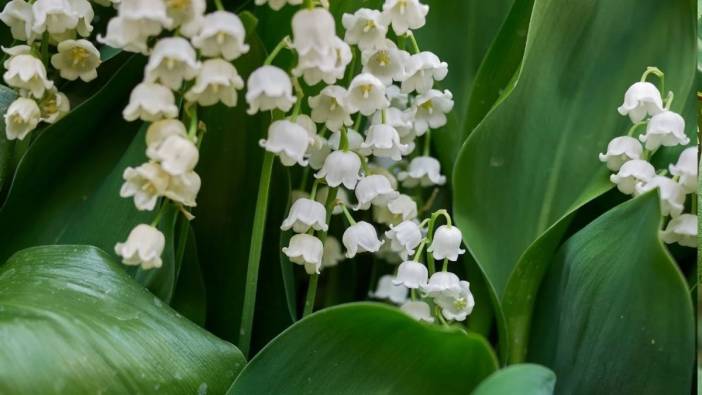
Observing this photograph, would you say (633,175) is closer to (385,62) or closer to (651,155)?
(651,155)

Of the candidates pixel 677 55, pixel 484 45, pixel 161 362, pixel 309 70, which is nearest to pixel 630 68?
pixel 677 55

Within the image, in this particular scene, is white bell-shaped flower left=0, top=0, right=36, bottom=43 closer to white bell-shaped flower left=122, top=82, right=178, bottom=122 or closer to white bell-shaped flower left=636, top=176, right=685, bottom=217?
white bell-shaped flower left=122, top=82, right=178, bottom=122

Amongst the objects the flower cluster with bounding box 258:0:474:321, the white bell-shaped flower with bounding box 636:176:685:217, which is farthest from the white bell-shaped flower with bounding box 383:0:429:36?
the white bell-shaped flower with bounding box 636:176:685:217

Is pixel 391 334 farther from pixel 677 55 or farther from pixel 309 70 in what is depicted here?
pixel 677 55

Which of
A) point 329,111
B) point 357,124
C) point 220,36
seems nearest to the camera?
point 220,36

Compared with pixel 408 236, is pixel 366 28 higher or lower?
higher

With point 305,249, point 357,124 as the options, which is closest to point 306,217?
point 305,249
